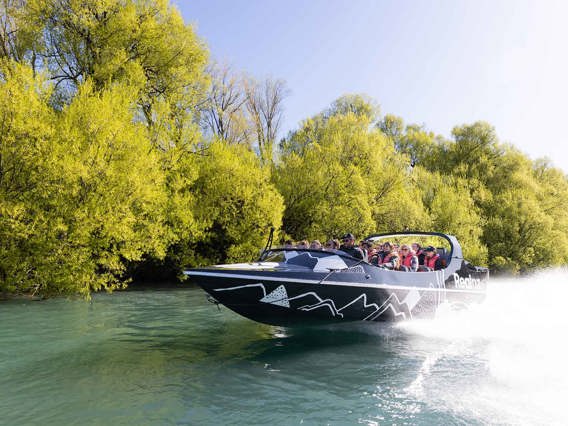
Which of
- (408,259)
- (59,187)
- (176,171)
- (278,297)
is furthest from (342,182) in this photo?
(278,297)

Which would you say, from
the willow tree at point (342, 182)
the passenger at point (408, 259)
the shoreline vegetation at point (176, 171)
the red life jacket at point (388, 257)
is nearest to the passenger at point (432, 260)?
the passenger at point (408, 259)

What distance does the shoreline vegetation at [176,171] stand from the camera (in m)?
16.0

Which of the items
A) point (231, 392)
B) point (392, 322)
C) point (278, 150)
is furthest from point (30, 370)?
point (278, 150)

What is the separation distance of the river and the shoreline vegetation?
3.71m

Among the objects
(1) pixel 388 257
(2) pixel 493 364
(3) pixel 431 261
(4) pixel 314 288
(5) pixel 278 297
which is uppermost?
(1) pixel 388 257

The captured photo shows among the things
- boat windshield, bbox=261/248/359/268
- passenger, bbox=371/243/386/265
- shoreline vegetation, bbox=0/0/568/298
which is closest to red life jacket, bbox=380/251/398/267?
passenger, bbox=371/243/386/265

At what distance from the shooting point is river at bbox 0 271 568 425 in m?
6.46

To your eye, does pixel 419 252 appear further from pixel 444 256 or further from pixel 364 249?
pixel 364 249

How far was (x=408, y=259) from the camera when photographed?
42.2 feet

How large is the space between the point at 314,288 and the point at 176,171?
643 inches

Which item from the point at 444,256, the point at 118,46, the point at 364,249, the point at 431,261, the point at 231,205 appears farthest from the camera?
the point at 231,205

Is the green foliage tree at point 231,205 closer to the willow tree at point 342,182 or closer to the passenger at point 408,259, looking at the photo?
the willow tree at point 342,182

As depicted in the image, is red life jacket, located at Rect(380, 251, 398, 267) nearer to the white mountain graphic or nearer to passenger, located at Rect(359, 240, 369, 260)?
passenger, located at Rect(359, 240, 369, 260)

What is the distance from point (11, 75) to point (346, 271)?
48.2 feet
